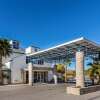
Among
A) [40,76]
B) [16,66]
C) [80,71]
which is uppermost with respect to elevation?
[16,66]

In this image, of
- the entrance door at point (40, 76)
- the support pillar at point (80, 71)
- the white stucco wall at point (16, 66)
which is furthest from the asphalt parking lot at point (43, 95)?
the entrance door at point (40, 76)

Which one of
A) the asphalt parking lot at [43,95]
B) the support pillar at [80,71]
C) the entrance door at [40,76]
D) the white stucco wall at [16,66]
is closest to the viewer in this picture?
the asphalt parking lot at [43,95]

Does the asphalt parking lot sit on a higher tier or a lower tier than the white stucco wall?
lower

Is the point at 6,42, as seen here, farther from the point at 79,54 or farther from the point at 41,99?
the point at 41,99

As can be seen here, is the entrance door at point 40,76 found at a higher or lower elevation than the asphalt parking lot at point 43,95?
higher

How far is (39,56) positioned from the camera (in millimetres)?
34781

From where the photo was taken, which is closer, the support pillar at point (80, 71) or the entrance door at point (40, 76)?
the support pillar at point (80, 71)

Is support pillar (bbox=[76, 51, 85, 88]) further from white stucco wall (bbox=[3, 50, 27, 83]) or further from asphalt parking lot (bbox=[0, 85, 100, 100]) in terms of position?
white stucco wall (bbox=[3, 50, 27, 83])

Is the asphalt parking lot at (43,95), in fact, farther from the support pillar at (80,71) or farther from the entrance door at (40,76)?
the entrance door at (40,76)

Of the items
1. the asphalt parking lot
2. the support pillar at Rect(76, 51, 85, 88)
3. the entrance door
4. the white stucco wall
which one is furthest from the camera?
the entrance door

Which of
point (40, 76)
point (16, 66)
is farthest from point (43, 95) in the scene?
point (40, 76)

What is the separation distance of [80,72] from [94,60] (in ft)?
26.9

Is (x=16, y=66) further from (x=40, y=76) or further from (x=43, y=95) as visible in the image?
(x=43, y=95)

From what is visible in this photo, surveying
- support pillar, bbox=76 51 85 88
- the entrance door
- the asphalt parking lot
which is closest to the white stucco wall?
the entrance door
